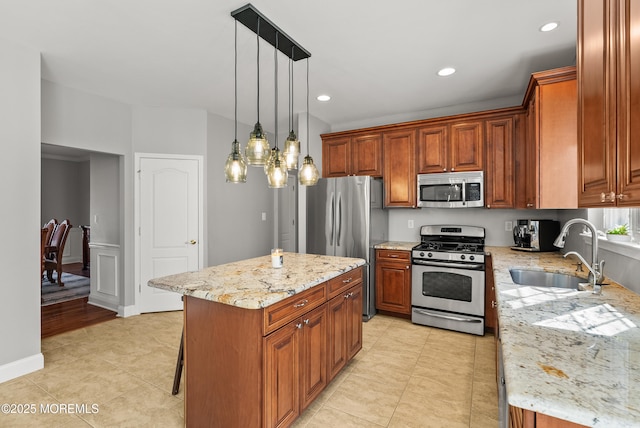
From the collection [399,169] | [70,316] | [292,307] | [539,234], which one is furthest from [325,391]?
[70,316]

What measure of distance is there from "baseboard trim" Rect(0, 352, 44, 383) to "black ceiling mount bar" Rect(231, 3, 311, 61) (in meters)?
3.26

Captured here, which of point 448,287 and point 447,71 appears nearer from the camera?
point 447,71

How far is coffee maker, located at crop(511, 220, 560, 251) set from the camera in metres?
3.20

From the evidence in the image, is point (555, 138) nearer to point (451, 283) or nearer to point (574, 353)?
point (451, 283)

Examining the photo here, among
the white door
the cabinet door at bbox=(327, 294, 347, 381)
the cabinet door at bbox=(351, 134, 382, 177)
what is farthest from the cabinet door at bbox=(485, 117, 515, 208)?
the white door

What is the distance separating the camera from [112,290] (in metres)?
4.20

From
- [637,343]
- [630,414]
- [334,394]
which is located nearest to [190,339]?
[334,394]

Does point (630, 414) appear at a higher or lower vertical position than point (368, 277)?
higher

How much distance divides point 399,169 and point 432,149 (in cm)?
47

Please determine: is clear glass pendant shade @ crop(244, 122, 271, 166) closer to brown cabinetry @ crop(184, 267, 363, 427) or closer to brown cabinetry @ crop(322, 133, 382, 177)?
brown cabinetry @ crop(184, 267, 363, 427)

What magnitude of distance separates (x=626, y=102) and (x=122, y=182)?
462 centimetres

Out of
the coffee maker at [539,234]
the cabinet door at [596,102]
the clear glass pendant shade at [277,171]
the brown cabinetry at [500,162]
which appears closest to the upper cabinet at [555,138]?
the coffee maker at [539,234]

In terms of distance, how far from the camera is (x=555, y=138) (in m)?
2.50

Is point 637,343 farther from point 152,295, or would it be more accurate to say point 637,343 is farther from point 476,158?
point 152,295
